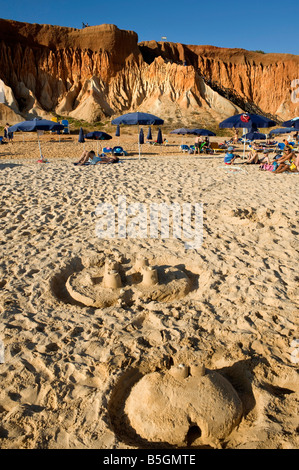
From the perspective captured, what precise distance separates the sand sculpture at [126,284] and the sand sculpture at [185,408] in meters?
1.36

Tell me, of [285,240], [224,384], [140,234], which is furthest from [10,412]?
[285,240]

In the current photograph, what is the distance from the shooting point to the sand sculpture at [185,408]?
2160 millimetres

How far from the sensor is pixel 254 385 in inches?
100

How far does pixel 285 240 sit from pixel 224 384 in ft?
10.9

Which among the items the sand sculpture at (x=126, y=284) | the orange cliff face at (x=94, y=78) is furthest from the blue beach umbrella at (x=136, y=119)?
the orange cliff face at (x=94, y=78)

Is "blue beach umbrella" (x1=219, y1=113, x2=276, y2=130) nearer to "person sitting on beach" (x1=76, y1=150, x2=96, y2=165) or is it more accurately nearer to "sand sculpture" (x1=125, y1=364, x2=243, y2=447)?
"person sitting on beach" (x1=76, y1=150, x2=96, y2=165)

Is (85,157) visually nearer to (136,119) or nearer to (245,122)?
(136,119)

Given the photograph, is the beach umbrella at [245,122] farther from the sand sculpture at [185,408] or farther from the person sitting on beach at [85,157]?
the sand sculpture at [185,408]

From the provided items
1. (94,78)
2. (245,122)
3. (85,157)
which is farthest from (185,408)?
(94,78)

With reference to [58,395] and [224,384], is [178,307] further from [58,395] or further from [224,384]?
[58,395]

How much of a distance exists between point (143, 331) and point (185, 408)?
3.44ft

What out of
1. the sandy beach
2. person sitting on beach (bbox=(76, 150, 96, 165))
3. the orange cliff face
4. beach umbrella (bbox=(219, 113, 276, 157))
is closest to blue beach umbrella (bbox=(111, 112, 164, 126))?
person sitting on beach (bbox=(76, 150, 96, 165))

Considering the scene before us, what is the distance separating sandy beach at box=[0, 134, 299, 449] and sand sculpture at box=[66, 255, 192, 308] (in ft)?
0.11

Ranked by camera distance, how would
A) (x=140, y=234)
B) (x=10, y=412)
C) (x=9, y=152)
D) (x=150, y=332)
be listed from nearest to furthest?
1. (x=10, y=412)
2. (x=150, y=332)
3. (x=140, y=234)
4. (x=9, y=152)
